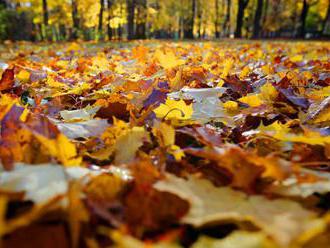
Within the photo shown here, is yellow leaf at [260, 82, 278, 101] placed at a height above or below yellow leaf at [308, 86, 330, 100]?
above

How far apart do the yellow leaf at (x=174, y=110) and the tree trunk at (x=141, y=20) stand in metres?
18.0

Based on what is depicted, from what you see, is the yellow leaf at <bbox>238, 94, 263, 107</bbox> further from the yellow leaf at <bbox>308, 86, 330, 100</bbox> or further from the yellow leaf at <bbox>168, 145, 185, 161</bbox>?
the yellow leaf at <bbox>168, 145, 185, 161</bbox>

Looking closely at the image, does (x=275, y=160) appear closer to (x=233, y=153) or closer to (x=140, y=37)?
(x=233, y=153)

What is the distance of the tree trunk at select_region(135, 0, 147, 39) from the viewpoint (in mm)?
18528

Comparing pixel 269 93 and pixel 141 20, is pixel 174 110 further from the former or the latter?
pixel 141 20

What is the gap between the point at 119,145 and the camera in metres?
0.73

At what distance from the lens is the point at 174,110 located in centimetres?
97

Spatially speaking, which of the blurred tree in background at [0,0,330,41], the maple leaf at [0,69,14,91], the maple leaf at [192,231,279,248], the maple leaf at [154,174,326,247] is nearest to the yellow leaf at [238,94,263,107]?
the maple leaf at [154,174,326,247]

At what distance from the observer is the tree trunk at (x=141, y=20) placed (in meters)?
18.5

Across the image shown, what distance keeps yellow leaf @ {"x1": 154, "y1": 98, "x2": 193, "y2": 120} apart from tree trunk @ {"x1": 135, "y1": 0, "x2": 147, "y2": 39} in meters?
18.0

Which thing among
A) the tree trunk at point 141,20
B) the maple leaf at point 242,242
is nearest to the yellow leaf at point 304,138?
the maple leaf at point 242,242

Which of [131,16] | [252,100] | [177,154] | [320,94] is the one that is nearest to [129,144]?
[177,154]

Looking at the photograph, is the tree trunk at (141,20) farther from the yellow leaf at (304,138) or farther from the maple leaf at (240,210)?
the maple leaf at (240,210)

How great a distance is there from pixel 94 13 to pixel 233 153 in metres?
25.0
